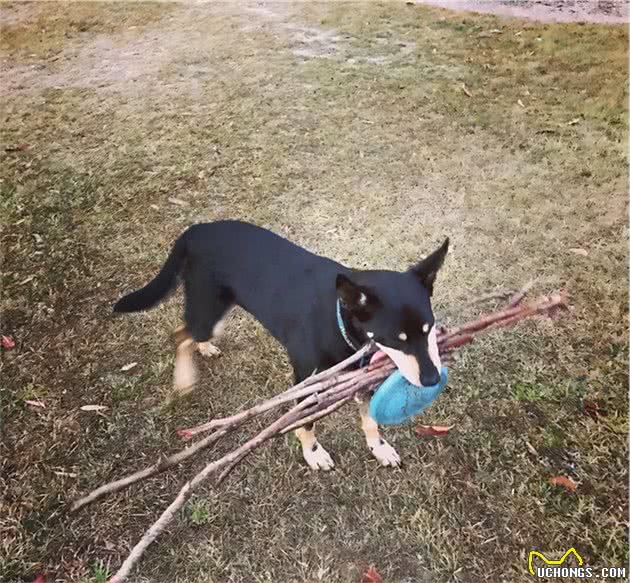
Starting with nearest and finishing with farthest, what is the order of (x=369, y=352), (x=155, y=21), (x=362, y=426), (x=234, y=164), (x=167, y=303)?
(x=369, y=352)
(x=362, y=426)
(x=167, y=303)
(x=234, y=164)
(x=155, y=21)

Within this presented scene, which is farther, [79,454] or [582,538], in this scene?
[79,454]

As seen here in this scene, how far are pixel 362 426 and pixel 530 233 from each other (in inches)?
68.7

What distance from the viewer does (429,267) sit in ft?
7.68

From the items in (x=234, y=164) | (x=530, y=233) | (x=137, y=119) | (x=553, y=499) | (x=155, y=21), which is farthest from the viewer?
(x=155, y=21)

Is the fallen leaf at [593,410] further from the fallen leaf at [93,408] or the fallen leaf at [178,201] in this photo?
the fallen leaf at [178,201]

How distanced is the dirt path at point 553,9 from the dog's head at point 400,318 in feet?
17.0

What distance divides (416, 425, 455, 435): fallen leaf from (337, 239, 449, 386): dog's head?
0.65m

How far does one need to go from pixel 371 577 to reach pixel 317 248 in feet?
6.50

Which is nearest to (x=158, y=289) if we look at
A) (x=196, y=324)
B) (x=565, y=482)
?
(x=196, y=324)

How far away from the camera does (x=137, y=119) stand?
210 inches

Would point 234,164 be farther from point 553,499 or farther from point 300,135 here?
point 553,499

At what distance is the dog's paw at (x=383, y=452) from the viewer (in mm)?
2756

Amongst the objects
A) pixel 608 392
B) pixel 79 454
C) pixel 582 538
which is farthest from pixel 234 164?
pixel 582 538

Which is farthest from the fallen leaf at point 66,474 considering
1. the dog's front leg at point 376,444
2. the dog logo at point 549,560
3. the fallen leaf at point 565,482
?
the fallen leaf at point 565,482
